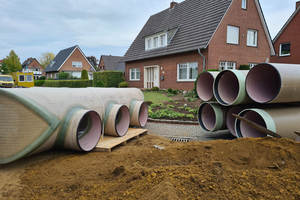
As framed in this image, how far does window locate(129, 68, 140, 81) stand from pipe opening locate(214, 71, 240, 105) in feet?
59.9

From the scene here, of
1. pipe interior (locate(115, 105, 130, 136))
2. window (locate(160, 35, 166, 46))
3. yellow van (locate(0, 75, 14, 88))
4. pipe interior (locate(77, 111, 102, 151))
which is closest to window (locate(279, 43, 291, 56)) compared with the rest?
window (locate(160, 35, 166, 46))

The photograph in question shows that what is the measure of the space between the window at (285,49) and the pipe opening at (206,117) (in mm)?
24681

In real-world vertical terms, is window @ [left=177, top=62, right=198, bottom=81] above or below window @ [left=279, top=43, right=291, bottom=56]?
below

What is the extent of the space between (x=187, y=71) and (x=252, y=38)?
703cm

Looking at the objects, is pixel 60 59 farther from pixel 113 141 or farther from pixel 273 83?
pixel 273 83

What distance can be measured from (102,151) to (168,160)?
178 centimetres

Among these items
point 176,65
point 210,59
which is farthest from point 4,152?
point 176,65

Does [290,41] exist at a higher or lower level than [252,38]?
higher

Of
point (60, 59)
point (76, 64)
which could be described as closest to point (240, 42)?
point (76, 64)

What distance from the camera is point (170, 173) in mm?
2787

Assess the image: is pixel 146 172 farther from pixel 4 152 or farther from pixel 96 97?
pixel 96 97

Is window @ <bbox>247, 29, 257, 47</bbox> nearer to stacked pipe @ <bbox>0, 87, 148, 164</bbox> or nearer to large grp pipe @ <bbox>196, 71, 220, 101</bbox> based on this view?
large grp pipe @ <bbox>196, 71, 220, 101</bbox>

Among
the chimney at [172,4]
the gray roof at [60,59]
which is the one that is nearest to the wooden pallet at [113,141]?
the chimney at [172,4]

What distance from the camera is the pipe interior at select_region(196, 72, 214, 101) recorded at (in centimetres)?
624
